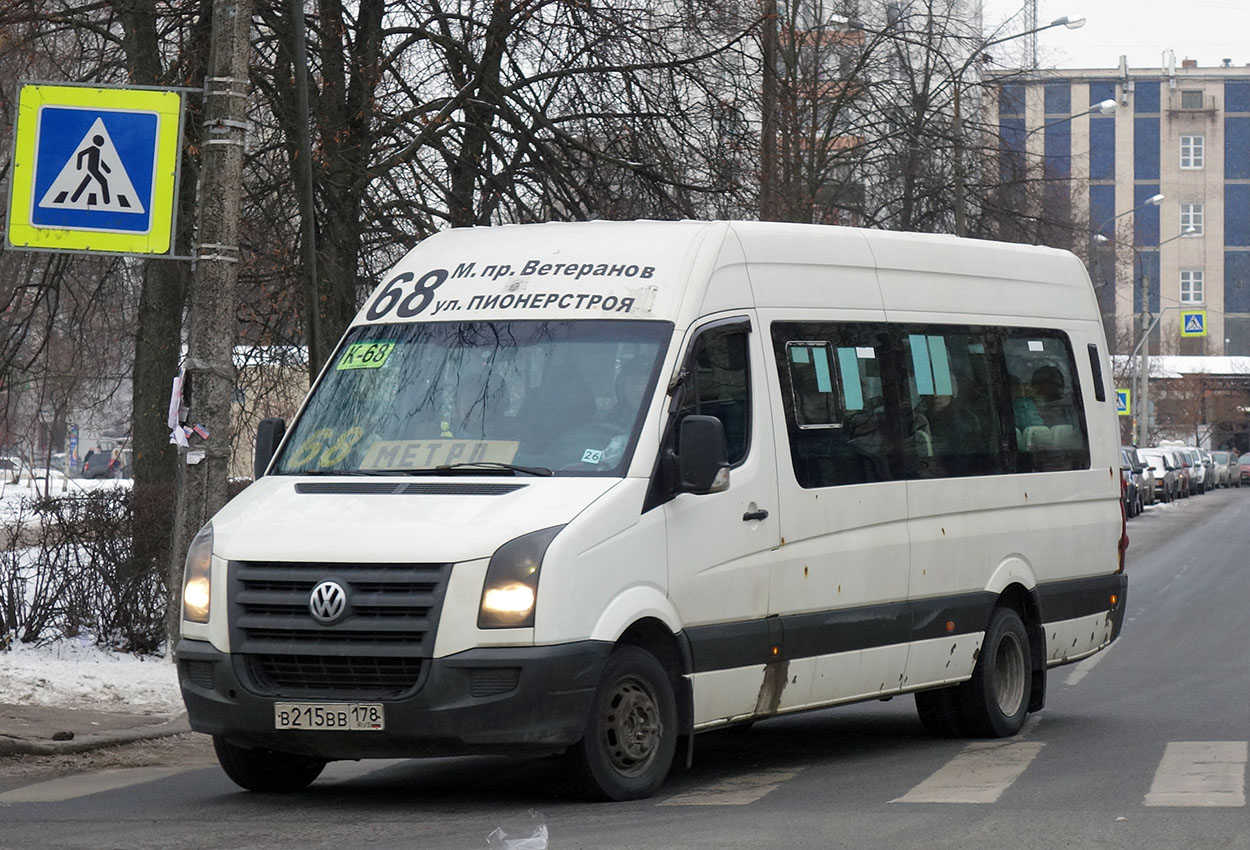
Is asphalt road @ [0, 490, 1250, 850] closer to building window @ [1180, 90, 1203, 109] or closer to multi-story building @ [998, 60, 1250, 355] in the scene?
multi-story building @ [998, 60, 1250, 355]

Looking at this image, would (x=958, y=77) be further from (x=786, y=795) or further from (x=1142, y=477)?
(x=786, y=795)

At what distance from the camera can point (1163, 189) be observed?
11175cm

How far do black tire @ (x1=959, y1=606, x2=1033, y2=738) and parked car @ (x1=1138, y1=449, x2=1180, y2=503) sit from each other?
4469 cm

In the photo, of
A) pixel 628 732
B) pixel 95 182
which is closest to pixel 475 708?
pixel 628 732

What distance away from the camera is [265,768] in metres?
8.81

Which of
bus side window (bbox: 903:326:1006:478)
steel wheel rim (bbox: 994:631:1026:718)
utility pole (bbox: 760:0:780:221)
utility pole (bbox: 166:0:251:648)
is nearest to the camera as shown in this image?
bus side window (bbox: 903:326:1006:478)

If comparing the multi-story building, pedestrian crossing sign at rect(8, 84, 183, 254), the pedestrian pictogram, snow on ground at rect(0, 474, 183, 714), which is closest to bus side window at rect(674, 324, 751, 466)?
pedestrian crossing sign at rect(8, 84, 183, 254)

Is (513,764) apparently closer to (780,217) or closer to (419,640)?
(419,640)

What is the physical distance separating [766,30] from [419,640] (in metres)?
13.6

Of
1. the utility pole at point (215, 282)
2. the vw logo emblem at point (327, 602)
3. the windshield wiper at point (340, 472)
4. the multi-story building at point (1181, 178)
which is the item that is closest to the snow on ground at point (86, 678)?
the utility pole at point (215, 282)

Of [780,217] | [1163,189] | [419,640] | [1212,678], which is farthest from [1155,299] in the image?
[419,640]

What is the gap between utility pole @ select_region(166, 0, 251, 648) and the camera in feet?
42.5

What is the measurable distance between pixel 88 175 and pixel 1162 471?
49.4 metres

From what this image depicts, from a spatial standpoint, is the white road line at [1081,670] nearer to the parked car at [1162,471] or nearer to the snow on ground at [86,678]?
the snow on ground at [86,678]
